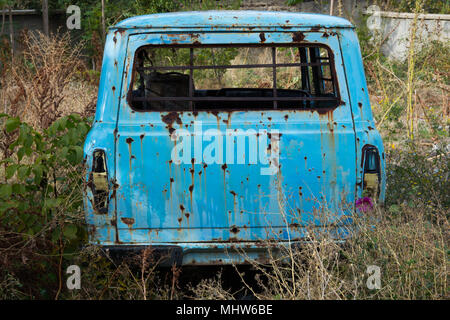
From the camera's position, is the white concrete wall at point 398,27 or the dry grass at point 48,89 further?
the white concrete wall at point 398,27

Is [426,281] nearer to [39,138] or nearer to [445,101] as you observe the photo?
[39,138]

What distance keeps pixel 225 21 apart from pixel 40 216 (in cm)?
183

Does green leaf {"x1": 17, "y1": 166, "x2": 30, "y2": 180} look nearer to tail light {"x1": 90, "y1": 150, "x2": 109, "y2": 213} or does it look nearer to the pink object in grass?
tail light {"x1": 90, "y1": 150, "x2": 109, "y2": 213}

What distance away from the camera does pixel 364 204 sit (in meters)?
3.42

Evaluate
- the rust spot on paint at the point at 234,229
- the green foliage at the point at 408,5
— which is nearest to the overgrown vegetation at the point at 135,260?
the rust spot on paint at the point at 234,229

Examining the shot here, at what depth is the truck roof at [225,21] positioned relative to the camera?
11.2ft

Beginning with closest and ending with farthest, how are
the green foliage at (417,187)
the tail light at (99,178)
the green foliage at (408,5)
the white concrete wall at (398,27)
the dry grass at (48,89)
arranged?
the tail light at (99,178)
the dry grass at (48,89)
the green foliage at (417,187)
the white concrete wall at (398,27)
the green foliage at (408,5)

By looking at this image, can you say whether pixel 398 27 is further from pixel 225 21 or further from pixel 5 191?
pixel 5 191

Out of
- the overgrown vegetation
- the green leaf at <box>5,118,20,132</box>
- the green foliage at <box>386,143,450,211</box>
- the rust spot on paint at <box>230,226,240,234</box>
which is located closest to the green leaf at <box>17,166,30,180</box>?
the overgrown vegetation

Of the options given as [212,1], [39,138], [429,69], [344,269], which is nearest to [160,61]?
[212,1]

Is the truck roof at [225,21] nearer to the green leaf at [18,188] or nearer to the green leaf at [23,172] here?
the green leaf at [23,172]

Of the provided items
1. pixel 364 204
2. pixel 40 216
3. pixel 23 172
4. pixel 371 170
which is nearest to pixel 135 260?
pixel 40 216

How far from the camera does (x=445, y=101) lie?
26.6ft

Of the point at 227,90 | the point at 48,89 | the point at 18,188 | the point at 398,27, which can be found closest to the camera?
the point at 18,188
